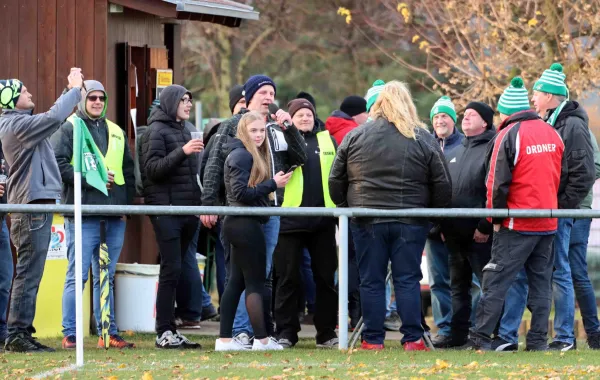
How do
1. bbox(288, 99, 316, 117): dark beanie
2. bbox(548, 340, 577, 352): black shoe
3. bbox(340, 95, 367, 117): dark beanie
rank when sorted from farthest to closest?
1. bbox(340, 95, 367, 117): dark beanie
2. bbox(288, 99, 316, 117): dark beanie
3. bbox(548, 340, 577, 352): black shoe

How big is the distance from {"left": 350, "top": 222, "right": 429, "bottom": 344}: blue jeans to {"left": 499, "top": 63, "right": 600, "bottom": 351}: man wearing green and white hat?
2.55ft

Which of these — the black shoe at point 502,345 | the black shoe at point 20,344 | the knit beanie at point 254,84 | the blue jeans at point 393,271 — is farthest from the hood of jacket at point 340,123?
the black shoe at point 20,344

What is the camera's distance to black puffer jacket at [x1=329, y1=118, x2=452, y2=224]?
10227mm

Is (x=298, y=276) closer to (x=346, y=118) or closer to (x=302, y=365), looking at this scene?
(x=302, y=365)

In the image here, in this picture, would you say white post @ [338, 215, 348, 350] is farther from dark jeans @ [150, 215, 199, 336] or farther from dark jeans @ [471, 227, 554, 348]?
dark jeans @ [150, 215, 199, 336]

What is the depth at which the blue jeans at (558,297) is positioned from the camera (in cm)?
1056

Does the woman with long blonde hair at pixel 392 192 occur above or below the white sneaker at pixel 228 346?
above

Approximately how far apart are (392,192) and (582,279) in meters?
Result: 1.80

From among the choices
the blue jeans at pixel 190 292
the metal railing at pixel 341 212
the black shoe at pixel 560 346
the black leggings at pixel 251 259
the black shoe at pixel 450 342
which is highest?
the metal railing at pixel 341 212

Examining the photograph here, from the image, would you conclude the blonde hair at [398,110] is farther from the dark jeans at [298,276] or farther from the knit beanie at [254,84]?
the dark jeans at [298,276]

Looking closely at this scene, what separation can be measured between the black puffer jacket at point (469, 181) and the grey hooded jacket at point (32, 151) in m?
3.09

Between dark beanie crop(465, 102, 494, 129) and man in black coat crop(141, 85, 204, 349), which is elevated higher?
dark beanie crop(465, 102, 494, 129)

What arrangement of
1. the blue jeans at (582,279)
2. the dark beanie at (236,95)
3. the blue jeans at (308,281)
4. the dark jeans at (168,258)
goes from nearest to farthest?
the blue jeans at (582,279) → the dark jeans at (168,258) → the dark beanie at (236,95) → the blue jeans at (308,281)

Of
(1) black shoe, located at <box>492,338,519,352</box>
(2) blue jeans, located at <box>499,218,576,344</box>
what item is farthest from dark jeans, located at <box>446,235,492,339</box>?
(1) black shoe, located at <box>492,338,519,352</box>
